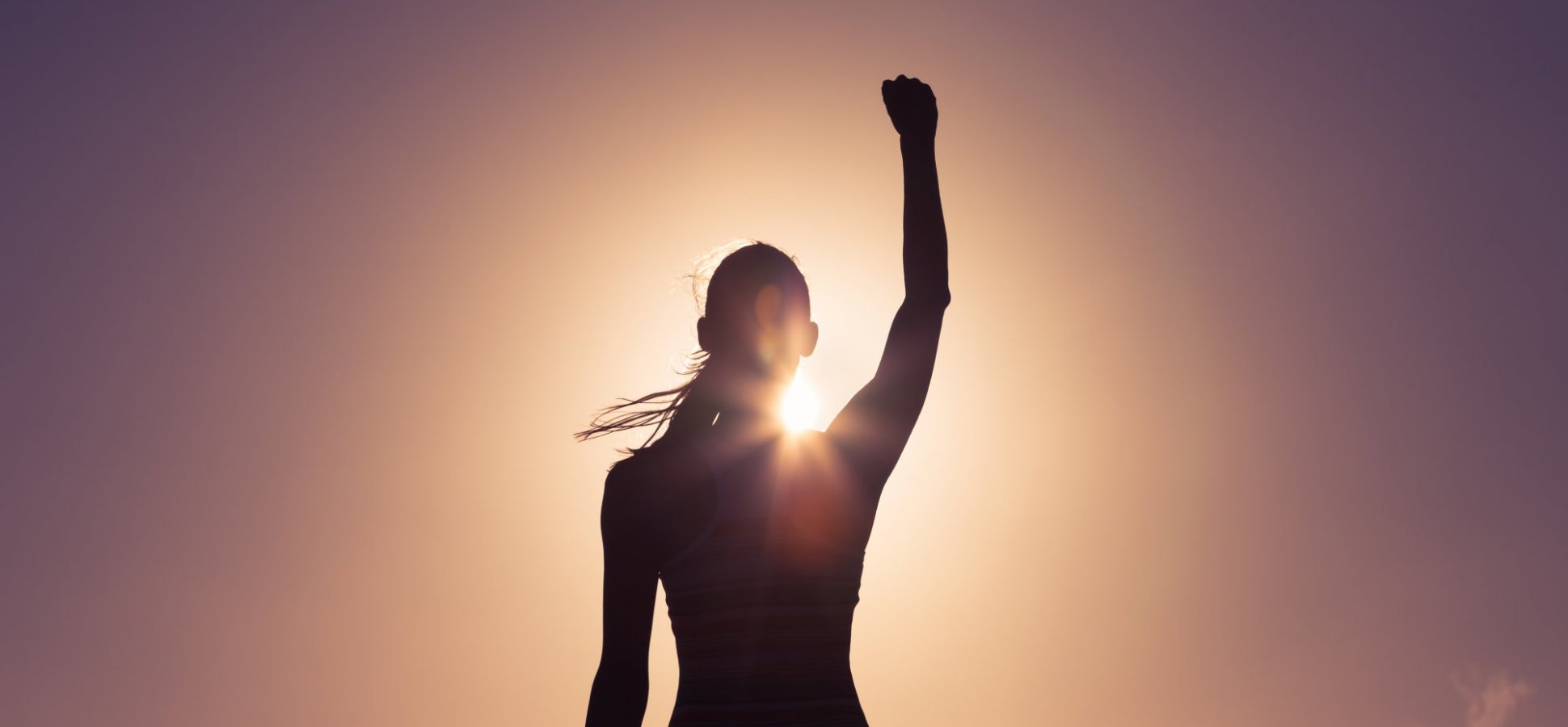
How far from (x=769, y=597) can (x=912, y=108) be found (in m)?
1.38

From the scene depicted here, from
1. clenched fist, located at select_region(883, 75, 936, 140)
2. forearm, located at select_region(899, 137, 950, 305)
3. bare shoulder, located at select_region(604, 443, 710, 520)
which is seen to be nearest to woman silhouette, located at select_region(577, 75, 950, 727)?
bare shoulder, located at select_region(604, 443, 710, 520)

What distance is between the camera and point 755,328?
10.3ft

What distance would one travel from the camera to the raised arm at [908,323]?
3.09m

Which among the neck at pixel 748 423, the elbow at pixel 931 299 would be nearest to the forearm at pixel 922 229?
the elbow at pixel 931 299

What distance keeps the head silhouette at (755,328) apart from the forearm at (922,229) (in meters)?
0.29

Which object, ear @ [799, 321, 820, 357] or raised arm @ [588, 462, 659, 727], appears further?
ear @ [799, 321, 820, 357]

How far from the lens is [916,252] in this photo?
10.8 ft

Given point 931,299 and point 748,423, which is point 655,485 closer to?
point 748,423

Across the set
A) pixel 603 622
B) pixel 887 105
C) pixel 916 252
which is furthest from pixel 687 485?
pixel 887 105

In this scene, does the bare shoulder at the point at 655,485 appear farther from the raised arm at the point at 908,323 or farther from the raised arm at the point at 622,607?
the raised arm at the point at 908,323

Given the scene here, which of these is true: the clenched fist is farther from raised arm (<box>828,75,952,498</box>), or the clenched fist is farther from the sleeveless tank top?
the sleeveless tank top

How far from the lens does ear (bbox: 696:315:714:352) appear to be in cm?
320

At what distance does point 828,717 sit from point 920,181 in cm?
137

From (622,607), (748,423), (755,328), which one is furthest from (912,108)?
(622,607)
